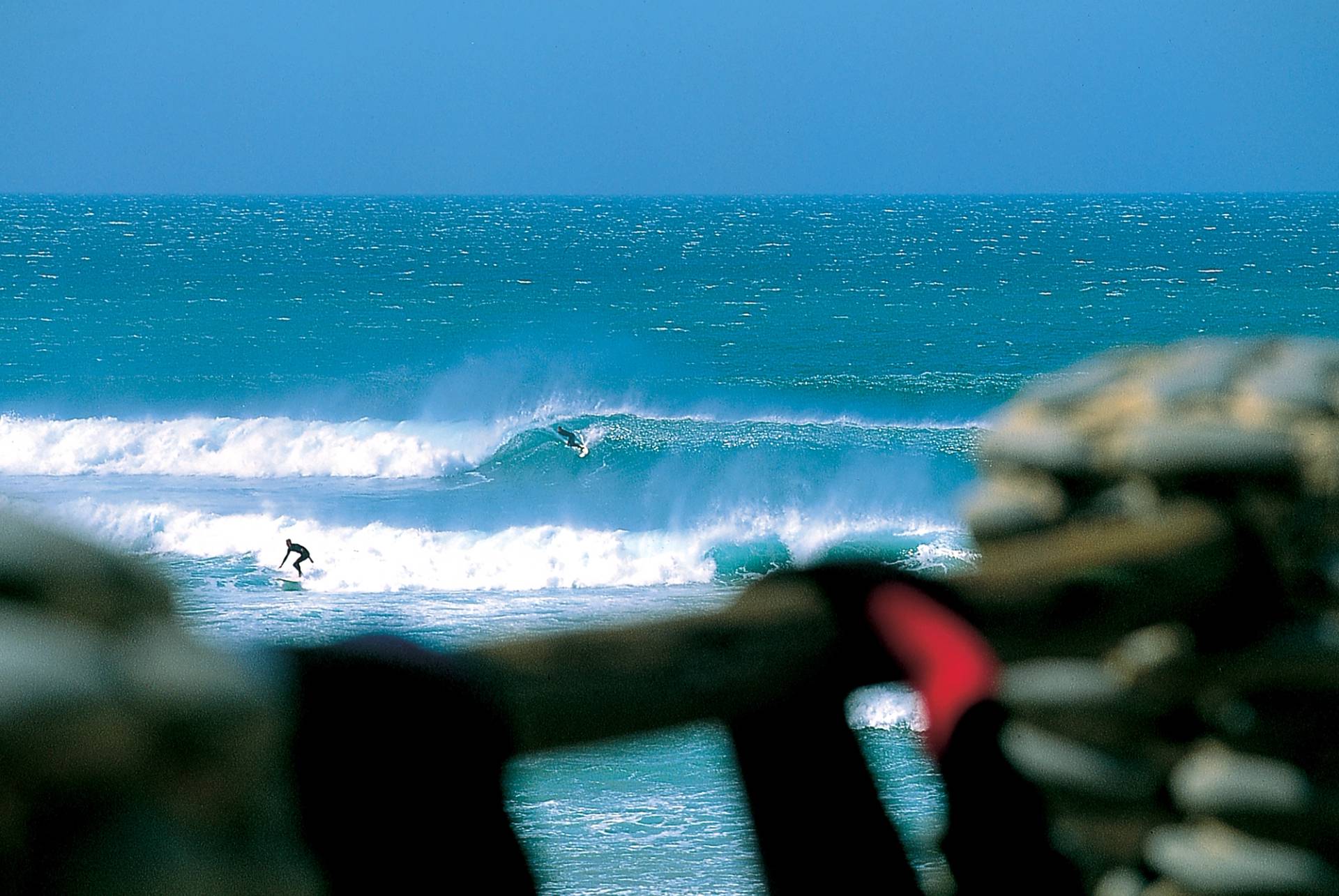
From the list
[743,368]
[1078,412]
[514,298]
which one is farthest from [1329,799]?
[514,298]

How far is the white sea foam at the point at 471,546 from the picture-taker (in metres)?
17.9

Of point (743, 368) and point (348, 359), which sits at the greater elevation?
point (348, 359)

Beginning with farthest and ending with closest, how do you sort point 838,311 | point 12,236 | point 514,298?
point 12,236
point 514,298
point 838,311

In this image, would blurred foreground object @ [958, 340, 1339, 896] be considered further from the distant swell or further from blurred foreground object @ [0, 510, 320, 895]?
the distant swell

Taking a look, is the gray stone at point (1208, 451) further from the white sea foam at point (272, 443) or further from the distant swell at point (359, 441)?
the white sea foam at point (272, 443)

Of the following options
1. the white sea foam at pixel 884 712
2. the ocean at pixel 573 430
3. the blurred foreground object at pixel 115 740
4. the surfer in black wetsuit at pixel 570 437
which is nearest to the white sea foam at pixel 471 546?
the ocean at pixel 573 430

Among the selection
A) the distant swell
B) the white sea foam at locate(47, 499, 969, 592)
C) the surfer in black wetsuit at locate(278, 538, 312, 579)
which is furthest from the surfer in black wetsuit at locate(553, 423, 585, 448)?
the surfer in black wetsuit at locate(278, 538, 312, 579)

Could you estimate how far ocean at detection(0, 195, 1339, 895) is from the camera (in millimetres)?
10156

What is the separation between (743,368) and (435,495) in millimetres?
11508

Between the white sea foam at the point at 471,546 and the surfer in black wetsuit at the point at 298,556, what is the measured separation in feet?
0.48

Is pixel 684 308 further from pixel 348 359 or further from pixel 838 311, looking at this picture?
pixel 348 359

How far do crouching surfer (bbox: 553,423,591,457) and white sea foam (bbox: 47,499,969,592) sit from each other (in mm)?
3556

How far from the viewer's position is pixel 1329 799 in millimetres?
1050

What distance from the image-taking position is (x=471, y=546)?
19.1 m
